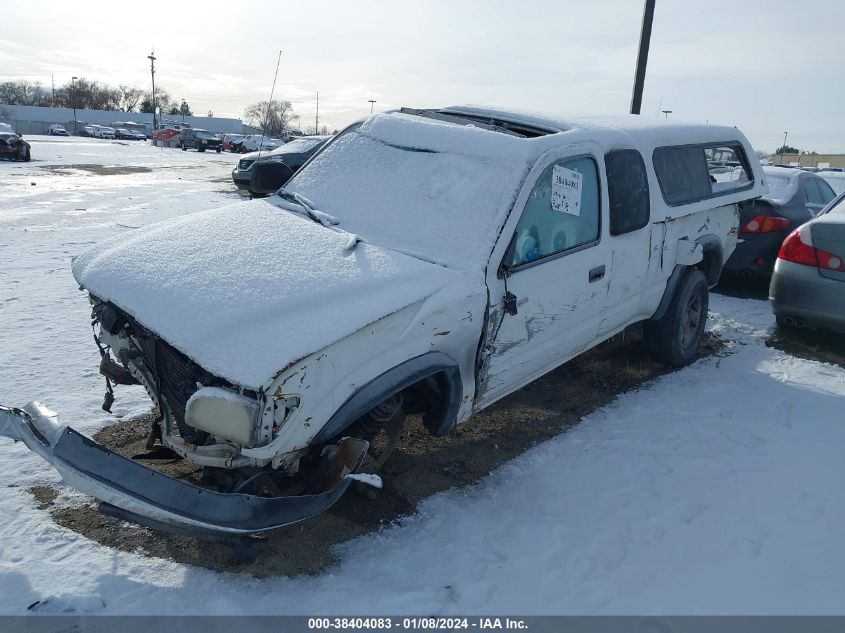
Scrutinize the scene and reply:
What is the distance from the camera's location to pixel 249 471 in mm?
2812

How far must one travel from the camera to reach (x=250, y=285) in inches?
118

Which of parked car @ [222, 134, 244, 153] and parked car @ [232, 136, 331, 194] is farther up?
parked car @ [222, 134, 244, 153]

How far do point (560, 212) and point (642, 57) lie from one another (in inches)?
278

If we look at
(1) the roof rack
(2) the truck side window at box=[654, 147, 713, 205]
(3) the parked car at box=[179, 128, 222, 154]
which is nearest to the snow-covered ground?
(2) the truck side window at box=[654, 147, 713, 205]

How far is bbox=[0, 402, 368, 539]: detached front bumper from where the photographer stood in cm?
258

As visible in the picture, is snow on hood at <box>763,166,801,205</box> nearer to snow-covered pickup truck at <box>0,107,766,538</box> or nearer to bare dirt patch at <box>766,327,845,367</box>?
bare dirt patch at <box>766,327,845,367</box>

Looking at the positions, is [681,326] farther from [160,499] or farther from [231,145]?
[231,145]

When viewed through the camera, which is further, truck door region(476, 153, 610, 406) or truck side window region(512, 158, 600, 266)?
truck side window region(512, 158, 600, 266)

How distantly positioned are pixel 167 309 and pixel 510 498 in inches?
81.6

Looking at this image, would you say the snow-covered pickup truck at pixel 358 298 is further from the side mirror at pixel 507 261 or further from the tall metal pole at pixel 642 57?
the tall metal pole at pixel 642 57

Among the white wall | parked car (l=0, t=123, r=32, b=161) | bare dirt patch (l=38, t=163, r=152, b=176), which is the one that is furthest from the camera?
the white wall

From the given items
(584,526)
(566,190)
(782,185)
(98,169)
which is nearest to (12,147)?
(98,169)

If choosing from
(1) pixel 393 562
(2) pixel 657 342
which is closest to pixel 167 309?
(1) pixel 393 562

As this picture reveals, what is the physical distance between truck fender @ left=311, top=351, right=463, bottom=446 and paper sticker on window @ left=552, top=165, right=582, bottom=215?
4.23ft
